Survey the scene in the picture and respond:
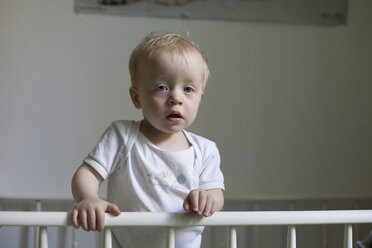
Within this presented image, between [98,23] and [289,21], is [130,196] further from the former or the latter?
[289,21]

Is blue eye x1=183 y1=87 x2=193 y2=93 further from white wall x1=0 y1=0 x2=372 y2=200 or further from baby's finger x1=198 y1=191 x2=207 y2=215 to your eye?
white wall x1=0 y1=0 x2=372 y2=200

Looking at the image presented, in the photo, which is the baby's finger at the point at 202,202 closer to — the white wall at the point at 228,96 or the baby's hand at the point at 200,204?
the baby's hand at the point at 200,204

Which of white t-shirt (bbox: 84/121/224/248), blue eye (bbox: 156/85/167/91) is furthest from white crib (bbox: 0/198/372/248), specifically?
blue eye (bbox: 156/85/167/91)

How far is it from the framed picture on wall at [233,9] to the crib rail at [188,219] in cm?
100

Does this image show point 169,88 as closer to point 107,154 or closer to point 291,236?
point 107,154

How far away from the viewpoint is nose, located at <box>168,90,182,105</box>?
661 mm

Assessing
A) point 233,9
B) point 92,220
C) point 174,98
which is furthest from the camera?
point 233,9

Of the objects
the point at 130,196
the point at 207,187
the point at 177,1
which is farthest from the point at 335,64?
the point at 130,196

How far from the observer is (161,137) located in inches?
29.1

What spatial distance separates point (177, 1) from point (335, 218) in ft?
3.42

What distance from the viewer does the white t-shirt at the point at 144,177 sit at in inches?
27.4

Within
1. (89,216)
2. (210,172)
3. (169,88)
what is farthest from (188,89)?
(89,216)

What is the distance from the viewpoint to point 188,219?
0.59 m

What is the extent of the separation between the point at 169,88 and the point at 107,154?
0.53ft
